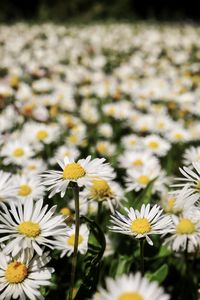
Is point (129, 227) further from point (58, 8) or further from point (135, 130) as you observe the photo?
point (58, 8)

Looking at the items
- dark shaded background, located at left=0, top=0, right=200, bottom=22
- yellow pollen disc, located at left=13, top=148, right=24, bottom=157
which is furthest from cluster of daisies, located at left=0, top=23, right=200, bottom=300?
dark shaded background, located at left=0, top=0, right=200, bottom=22

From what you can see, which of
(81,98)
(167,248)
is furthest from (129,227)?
(81,98)

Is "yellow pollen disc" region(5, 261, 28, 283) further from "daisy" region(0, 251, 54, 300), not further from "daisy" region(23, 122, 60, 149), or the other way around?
"daisy" region(23, 122, 60, 149)

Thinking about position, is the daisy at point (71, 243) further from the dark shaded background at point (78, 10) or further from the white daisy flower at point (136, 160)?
the dark shaded background at point (78, 10)

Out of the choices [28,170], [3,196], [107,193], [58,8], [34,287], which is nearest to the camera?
[34,287]

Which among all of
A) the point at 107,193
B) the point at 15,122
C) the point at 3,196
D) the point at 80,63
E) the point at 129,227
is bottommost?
the point at 129,227

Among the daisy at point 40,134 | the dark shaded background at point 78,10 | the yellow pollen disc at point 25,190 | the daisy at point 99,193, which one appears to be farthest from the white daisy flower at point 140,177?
the dark shaded background at point 78,10

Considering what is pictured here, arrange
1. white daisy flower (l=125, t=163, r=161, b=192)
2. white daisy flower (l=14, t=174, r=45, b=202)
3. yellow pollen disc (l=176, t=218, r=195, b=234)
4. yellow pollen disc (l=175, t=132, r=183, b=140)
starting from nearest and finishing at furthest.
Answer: yellow pollen disc (l=176, t=218, r=195, b=234) → white daisy flower (l=14, t=174, r=45, b=202) → white daisy flower (l=125, t=163, r=161, b=192) → yellow pollen disc (l=175, t=132, r=183, b=140)
